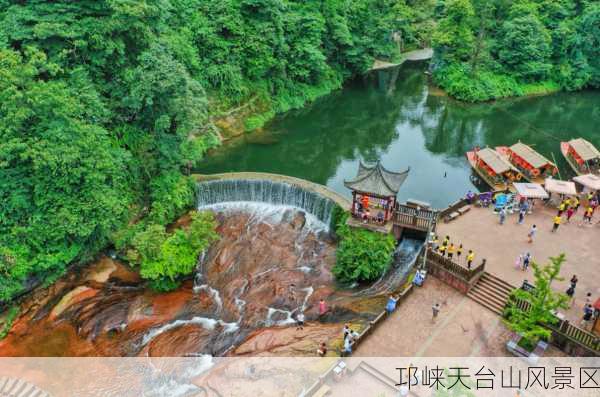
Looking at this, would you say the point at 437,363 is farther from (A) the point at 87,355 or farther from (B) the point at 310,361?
(A) the point at 87,355

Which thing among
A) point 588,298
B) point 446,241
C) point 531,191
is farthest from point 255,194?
point 588,298

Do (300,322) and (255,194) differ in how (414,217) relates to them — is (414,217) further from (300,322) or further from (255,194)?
(255,194)

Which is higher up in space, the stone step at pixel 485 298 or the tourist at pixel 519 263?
the tourist at pixel 519 263

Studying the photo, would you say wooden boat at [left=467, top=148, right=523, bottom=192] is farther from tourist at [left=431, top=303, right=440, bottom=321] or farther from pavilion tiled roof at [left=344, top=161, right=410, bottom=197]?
tourist at [left=431, top=303, right=440, bottom=321]

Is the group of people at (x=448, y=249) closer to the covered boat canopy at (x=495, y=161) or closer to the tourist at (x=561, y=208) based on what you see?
the tourist at (x=561, y=208)

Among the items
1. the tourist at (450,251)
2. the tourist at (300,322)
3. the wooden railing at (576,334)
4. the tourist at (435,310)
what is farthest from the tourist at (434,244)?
the tourist at (300,322)

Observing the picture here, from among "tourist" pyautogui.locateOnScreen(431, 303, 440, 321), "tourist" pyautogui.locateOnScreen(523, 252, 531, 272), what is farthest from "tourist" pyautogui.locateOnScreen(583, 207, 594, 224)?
"tourist" pyautogui.locateOnScreen(431, 303, 440, 321)
